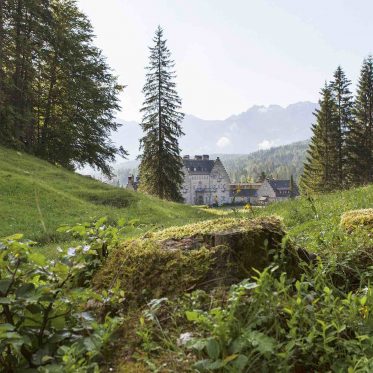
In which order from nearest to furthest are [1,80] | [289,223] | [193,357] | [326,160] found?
1. [193,357]
2. [289,223]
3. [1,80]
4. [326,160]

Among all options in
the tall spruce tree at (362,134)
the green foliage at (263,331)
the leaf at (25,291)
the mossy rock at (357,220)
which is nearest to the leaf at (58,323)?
the leaf at (25,291)

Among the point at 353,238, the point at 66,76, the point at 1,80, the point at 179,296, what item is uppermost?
the point at 66,76

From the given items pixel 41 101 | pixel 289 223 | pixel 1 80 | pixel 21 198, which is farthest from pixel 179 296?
pixel 41 101

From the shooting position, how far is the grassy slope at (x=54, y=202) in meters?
17.0

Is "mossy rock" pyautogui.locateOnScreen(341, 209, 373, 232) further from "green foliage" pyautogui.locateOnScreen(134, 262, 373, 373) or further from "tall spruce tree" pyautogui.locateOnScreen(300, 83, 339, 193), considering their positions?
"tall spruce tree" pyautogui.locateOnScreen(300, 83, 339, 193)

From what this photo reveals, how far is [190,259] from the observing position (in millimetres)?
2934

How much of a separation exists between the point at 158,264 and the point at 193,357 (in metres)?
0.89

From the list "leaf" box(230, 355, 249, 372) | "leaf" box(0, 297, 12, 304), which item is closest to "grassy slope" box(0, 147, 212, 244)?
"leaf" box(0, 297, 12, 304)

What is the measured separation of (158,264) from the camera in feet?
9.73

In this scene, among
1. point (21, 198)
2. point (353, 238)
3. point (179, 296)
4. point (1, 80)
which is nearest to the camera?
point (179, 296)

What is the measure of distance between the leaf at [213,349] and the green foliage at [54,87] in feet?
105

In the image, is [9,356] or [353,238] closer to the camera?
[9,356]

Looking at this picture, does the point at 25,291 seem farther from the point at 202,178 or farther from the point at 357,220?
the point at 202,178

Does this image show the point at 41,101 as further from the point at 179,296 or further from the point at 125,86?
the point at 179,296
